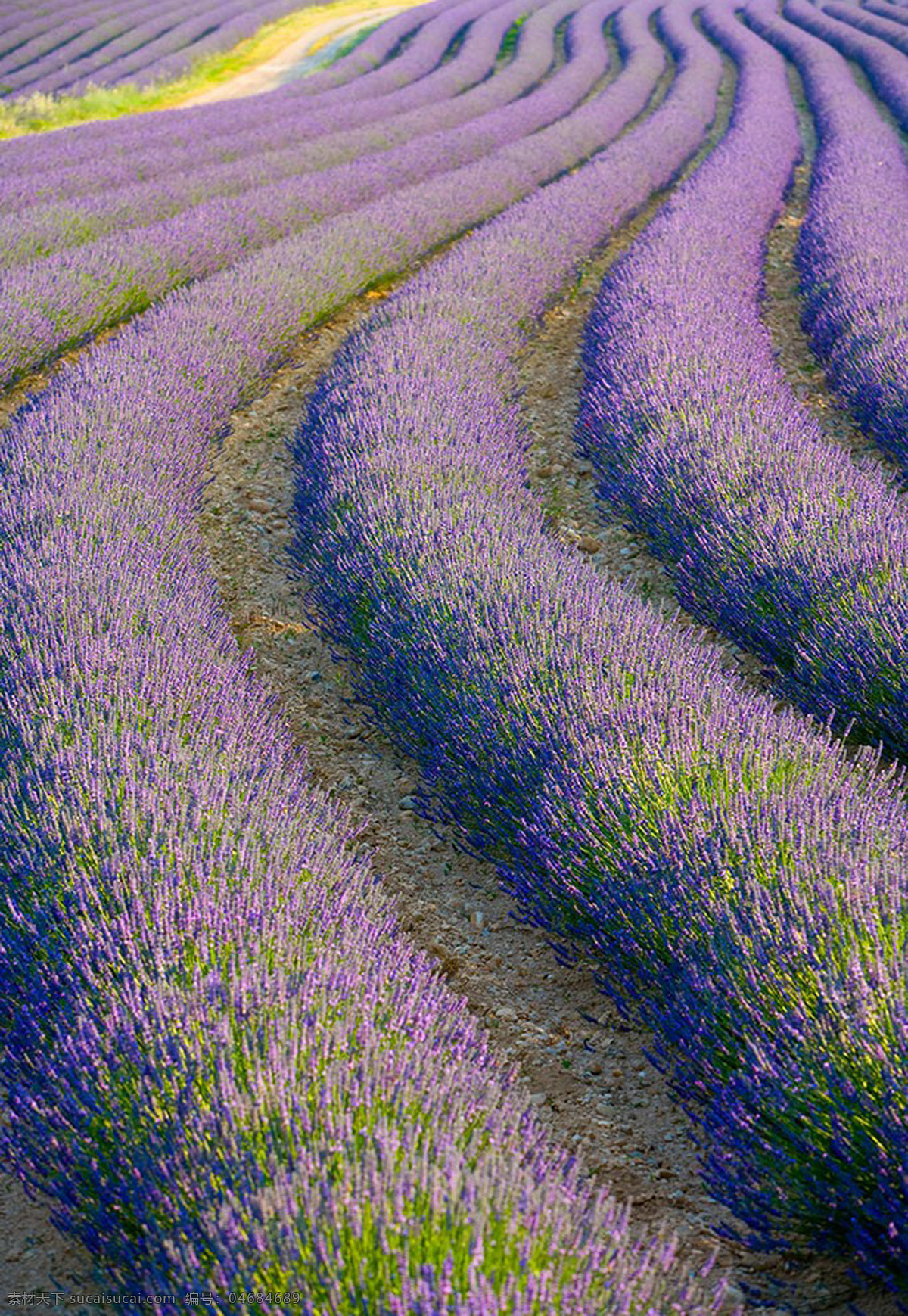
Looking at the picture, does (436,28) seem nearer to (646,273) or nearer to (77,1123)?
(646,273)

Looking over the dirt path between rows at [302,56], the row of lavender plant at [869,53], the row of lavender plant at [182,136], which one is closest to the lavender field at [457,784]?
the row of lavender plant at [182,136]

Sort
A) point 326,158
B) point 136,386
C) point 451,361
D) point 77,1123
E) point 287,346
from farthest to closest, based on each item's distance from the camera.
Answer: point 326,158, point 287,346, point 451,361, point 136,386, point 77,1123

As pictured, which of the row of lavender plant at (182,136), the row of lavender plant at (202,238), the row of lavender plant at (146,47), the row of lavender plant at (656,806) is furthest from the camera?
the row of lavender plant at (146,47)

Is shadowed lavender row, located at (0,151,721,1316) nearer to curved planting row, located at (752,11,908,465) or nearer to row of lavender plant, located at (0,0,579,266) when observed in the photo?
curved planting row, located at (752,11,908,465)

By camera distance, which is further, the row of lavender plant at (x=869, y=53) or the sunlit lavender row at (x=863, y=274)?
the row of lavender plant at (x=869, y=53)

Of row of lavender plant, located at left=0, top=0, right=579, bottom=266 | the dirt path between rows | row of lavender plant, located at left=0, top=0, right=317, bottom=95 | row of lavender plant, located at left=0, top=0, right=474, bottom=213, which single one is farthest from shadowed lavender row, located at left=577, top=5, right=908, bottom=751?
row of lavender plant, located at left=0, top=0, right=317, bottom=95

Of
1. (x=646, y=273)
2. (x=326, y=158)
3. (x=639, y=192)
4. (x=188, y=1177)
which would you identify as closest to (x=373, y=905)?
(x=188, y=1177)

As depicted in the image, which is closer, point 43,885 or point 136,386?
point 43,885

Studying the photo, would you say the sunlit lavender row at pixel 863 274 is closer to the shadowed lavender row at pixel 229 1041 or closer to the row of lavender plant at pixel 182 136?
the shadowed lavender row at pixel 229 1041
